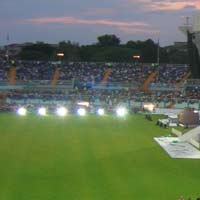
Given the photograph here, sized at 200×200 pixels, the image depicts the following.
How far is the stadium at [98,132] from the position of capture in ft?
73.9

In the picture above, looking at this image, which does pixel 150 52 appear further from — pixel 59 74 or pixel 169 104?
pixel 169 104

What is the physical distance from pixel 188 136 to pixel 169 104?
33551 millimetres

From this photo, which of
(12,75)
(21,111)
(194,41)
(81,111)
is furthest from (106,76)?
(194,41)

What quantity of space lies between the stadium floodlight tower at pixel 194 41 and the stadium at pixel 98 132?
35.3 inches

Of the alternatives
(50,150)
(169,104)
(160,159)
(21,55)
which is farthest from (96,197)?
(21,55)

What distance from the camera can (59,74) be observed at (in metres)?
92.2

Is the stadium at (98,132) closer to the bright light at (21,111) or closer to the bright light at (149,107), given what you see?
the bright light at (149,107)

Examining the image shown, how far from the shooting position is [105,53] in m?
125

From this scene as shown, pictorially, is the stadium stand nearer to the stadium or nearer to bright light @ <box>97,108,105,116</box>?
the stadium

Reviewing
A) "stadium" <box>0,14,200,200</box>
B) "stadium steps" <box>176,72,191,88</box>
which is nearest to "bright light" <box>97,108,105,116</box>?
"stadium" <box>0,14,200,200</box>

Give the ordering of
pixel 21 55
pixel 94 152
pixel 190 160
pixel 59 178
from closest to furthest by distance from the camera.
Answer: pixel 59 178, pixel 190 160, pixel 94 152, pixel 21 55

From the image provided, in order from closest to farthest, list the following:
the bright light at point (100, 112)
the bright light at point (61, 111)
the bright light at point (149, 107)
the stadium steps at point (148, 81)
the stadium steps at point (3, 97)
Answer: the bright light at point (61, 111)
the bright light at point (100, 112)
the bright light at point (149, 107)
the stadium steps at point (3, 97)
the stadium steps at point (148, 81)

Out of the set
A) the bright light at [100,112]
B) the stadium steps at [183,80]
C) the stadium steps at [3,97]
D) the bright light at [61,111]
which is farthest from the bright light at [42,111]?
the stadium steps at [183,80]

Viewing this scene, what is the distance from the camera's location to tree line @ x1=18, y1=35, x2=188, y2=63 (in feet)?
410
